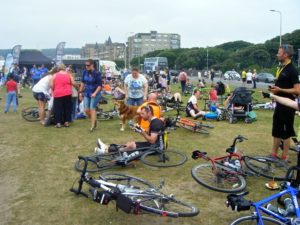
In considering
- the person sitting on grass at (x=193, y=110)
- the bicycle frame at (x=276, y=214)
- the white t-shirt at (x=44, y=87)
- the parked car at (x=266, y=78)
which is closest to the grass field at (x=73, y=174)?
the bicycle frame at (x=276, y=214)

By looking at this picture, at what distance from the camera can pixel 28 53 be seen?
48.4 meters

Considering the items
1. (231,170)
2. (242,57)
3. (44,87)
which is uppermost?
(242,57)

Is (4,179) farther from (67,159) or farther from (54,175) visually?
(67,159)

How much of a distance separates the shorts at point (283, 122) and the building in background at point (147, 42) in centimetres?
14868

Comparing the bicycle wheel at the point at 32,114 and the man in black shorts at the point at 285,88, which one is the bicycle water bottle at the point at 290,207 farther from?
the bicycle wheel at the point at 32,114

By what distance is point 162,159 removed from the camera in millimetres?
6441

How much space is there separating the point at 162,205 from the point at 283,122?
3.00 m

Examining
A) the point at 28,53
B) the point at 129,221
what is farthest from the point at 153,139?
the point at 28,53

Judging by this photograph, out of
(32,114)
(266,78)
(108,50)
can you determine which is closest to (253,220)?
(32,114)

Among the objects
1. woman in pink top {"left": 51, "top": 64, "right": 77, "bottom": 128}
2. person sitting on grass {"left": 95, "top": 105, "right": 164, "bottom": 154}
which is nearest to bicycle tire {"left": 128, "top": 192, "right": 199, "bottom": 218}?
person sitting on grass {"left": 95, "top": 105, "right": 164, "bottom": 154}

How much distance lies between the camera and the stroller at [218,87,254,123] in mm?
11414

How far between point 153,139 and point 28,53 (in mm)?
46053

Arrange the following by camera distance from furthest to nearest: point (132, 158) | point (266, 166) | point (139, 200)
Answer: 1. point (132, 158)
2. point (266, 166)
3. point (139, 200)

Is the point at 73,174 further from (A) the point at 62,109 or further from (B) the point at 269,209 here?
(A) the point at 62,109
